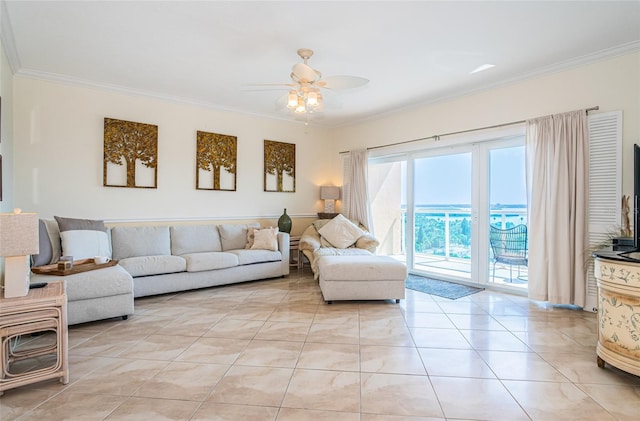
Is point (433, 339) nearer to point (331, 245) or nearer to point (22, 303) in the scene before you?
point (331, 245)

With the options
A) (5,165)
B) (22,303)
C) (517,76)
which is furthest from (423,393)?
(5,165)

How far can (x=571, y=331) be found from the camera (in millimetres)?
2836

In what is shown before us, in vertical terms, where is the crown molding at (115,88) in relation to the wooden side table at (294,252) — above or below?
above

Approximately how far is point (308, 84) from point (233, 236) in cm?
280

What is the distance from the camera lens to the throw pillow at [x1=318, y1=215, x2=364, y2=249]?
5.02m

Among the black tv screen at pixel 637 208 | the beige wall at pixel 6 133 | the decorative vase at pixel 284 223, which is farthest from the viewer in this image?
the decorative vase at pixel 284 223

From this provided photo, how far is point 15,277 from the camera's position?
197 centimetres

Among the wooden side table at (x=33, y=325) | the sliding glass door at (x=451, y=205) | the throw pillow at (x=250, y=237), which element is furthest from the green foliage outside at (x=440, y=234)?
the wooden side table at (x=33, y=325)

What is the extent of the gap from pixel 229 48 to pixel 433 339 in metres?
3.29

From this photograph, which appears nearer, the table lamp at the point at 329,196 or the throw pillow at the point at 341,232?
the throw pillow at the point at 341,232

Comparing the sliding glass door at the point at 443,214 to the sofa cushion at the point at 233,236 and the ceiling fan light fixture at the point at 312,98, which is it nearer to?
the ceiling fan light fixture at the point at 312,98

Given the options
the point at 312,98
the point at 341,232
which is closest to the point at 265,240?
the point at 341,232

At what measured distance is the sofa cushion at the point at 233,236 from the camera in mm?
4891

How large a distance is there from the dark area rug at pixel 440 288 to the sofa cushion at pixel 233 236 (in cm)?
252
